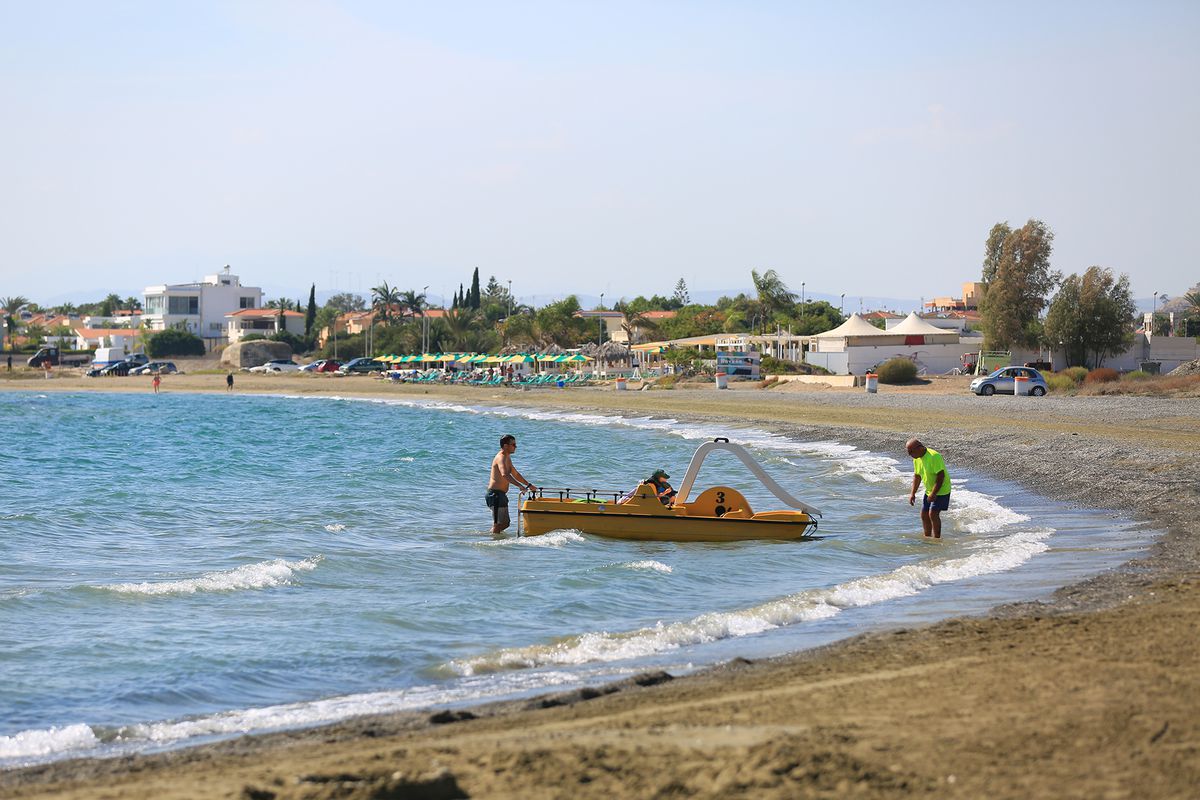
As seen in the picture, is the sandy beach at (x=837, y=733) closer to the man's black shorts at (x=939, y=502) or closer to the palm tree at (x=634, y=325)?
the man's black shorts at (x=939, y=502)

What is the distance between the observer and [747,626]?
11.4m

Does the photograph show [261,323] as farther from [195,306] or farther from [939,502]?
[939,502]

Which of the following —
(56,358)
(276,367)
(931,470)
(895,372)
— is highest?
(895,372)

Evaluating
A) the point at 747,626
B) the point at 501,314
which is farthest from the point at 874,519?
the point at 501,314

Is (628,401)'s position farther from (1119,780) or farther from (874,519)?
(1119,780)

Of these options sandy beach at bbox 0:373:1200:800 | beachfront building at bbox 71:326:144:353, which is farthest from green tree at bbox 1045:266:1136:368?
beachfront building at bbox 71:326:144:353

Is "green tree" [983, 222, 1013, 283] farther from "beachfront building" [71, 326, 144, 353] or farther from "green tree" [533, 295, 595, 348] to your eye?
"beachfront building" [71, 326, 144, 353]

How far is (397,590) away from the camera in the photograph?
1405 cm

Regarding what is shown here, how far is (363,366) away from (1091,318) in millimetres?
62870

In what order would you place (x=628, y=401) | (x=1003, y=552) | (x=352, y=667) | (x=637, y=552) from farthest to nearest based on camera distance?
(x=628, y=401), (x=637, y=552), (x=1003, y=552), (x=352, y=667)

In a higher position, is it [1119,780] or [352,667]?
[1119,780]

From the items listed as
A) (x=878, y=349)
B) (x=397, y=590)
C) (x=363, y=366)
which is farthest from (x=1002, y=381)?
(x=363, y=366)

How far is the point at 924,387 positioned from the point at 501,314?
9167cm

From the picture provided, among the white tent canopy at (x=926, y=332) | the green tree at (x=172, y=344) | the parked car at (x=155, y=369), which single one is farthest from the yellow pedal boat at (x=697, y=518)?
the green tree at (x=172, y=344)
